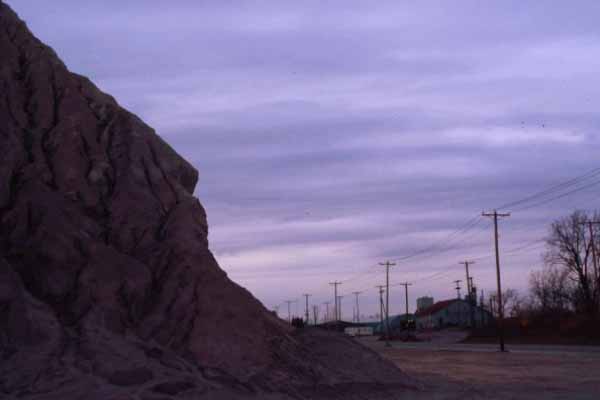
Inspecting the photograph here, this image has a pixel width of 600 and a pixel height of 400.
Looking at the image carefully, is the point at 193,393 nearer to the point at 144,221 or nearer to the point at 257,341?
the point at 257,341

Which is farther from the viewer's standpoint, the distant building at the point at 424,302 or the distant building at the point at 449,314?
the distant building at the point at 424,302

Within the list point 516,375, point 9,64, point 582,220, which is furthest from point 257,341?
point 582,220

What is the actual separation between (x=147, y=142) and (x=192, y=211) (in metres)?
2.59

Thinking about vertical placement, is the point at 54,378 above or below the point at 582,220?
below

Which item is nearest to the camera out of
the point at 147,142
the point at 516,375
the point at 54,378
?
the point at 54,378

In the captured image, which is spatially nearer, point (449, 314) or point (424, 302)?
point (449, 314)

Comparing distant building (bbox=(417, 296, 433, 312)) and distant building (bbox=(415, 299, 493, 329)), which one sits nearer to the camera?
distant building (bbox=(415, 299, 493, 329))

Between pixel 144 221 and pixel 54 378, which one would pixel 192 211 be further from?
pixel 54 378

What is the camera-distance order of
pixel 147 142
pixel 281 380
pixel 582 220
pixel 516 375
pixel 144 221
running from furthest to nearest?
pixel 582 220 → pixel 516 375 → pixel 147 142 → pixel 144 221 → pixel 281 380

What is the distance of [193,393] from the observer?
12.9 metres

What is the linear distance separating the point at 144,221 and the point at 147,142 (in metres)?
2.86

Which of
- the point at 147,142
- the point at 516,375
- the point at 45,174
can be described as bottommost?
the point at 516,375

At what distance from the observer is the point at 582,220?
7888 cm

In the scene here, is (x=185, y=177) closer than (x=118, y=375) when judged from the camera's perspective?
No
